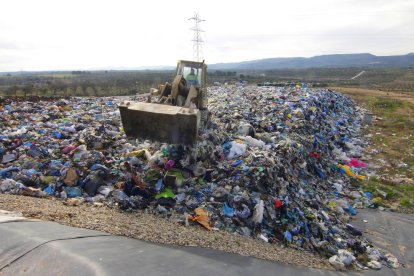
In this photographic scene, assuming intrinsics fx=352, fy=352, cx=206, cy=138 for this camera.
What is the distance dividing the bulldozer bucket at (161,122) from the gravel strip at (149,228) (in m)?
1.50

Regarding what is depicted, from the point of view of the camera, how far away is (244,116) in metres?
11.1

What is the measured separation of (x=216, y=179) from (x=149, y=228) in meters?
1.97

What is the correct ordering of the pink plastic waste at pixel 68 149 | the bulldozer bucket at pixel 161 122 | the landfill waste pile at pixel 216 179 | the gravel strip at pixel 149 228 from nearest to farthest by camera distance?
the gravel strip at pixel 149 228 < the landfill waste pile at pixel 216 179 < the bulldozer bucket at pixel 161 122 < the pink plastic waste at pixel 68 149

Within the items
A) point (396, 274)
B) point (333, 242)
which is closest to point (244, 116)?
point (333, 242)

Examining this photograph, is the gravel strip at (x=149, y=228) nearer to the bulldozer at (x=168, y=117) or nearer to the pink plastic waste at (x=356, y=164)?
the bulldozer at (x=168, y=117)

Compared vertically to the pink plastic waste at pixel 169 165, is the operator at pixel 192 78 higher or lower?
higher

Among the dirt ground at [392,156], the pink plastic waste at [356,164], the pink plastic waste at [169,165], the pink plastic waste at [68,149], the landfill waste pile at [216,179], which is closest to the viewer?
the landfill waste pile at [216,179]

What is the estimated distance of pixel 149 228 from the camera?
4883 millimetres

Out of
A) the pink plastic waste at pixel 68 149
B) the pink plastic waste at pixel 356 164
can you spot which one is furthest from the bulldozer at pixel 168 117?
the pink plastic waste at pixel 356 164

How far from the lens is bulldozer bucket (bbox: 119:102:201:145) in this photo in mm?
6043

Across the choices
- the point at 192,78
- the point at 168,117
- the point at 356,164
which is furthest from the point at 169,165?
the point at 356,164

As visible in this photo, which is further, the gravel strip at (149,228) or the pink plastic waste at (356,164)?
the pink plastic waste at (356,164)

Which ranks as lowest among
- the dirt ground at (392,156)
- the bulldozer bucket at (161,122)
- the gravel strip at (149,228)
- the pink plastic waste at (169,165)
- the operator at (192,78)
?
the dirt ground at (392,156)

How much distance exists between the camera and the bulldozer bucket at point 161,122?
6.04 m
